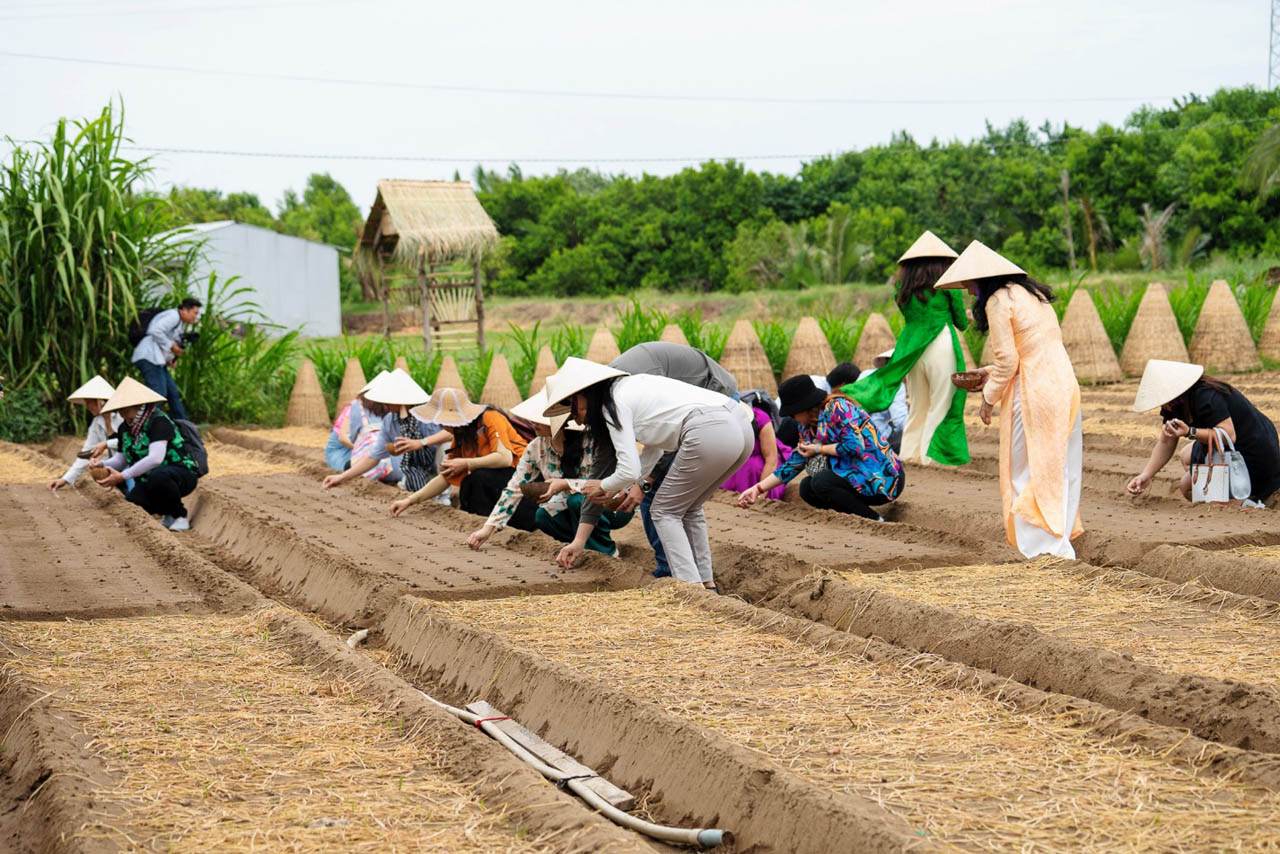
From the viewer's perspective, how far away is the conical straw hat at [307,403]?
53.9ft

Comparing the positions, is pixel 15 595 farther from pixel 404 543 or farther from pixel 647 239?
pixel 647 239

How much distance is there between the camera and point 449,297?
74.5ft

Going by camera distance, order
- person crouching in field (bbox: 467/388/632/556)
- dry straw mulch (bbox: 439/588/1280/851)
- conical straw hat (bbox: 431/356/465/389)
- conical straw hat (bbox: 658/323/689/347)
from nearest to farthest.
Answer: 1. dry straw mulch (bbox: 439/588/1280/851)
2. person crouching in field (bbox: 467/388/632/556)
3. conical straw hat (bbox: 431/356/465/389)
4. conical straw hat (bbox: 658/323/689/347)

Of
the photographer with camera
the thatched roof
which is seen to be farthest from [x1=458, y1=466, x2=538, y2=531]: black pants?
the thatched roof

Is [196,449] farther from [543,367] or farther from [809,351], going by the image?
[809,351]

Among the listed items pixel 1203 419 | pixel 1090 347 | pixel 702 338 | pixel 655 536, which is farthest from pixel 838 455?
pixel 1090 347

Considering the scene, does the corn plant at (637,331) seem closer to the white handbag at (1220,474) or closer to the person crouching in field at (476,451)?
the person crouching in field at (476,451)

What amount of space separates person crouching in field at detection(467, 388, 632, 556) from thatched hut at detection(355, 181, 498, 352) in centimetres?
1438

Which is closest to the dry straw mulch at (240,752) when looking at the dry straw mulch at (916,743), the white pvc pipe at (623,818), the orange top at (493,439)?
the white pvc pipe at (623,818)

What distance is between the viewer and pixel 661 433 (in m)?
5.96

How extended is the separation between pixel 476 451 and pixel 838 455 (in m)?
2.15

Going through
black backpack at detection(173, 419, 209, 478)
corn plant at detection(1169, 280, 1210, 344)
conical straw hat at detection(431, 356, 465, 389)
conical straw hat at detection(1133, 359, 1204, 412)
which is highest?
corn plant at detection(1169, 280, 1210, 344)

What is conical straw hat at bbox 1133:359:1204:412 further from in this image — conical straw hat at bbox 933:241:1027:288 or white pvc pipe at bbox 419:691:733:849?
white pvc pipe at bbox 419:691:733:849

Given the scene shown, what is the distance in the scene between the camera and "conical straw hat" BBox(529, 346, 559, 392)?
50.9 ft
